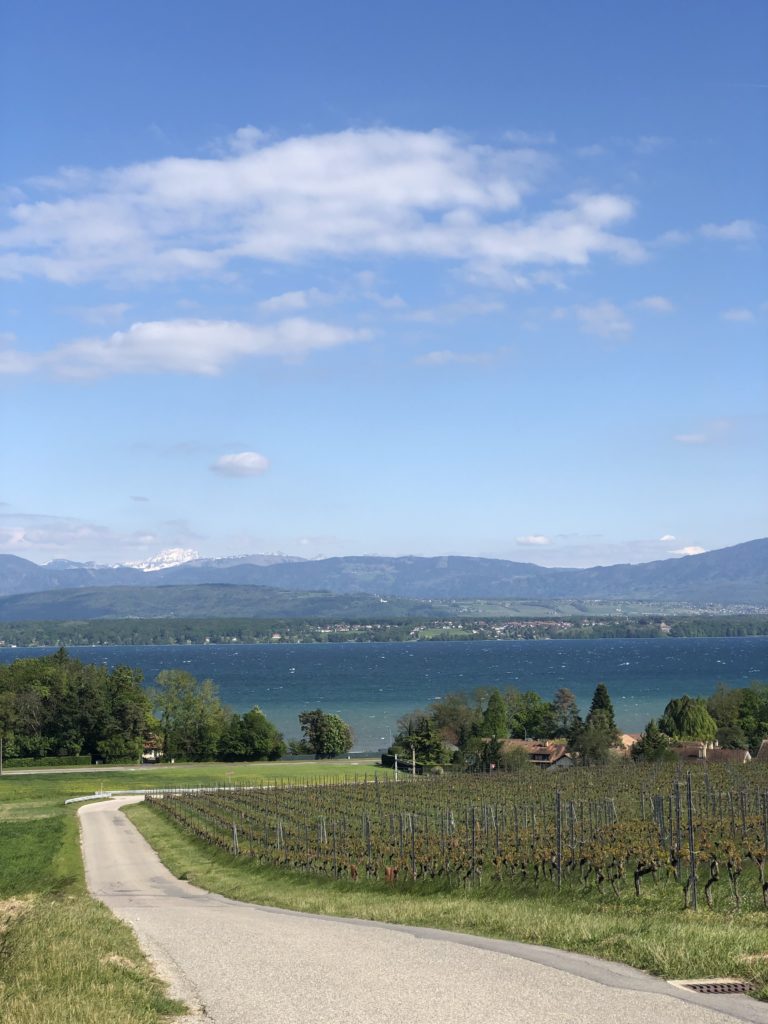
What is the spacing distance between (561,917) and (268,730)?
277ft

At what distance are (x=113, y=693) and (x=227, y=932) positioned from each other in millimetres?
92970

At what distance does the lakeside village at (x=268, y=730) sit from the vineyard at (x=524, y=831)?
70.6 ft

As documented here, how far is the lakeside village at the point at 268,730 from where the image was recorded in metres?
89.6

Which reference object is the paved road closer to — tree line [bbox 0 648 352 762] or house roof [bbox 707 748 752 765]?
house roof [bbox 707 748 752 765]

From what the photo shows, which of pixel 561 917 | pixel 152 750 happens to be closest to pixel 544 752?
pixel 152 750

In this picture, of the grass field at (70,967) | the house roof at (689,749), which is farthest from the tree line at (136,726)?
the grass field at (70,967)

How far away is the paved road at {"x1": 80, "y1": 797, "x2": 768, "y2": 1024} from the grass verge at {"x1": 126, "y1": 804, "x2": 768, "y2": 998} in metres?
0.50

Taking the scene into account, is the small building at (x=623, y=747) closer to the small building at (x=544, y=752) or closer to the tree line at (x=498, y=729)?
the tree line at (x=498, y=729)

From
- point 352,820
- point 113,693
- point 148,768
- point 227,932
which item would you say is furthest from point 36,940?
point 113,693

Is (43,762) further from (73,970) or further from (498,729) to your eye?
(73,970)

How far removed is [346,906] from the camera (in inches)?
860

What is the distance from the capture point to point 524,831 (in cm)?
3338

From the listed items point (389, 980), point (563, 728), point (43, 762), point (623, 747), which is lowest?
point (563, 728)

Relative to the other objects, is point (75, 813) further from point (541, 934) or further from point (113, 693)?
point (113, 693)
